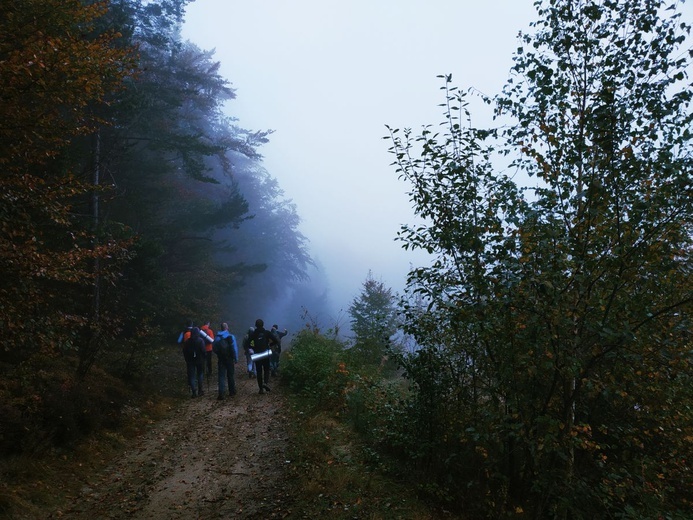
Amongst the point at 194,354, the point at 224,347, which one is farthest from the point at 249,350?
the point at 224,347

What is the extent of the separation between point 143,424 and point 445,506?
7.40 metres

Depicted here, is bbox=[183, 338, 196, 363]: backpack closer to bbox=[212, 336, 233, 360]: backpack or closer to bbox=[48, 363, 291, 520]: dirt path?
bbox=[212, 336, 233, 360]: backpack

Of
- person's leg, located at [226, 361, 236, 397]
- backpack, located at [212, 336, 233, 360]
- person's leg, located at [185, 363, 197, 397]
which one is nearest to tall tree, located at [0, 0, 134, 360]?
backpack, located at [212, 336, 233, 360]

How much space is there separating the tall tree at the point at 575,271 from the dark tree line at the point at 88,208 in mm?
6440

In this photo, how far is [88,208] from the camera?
A: 16.4 meters

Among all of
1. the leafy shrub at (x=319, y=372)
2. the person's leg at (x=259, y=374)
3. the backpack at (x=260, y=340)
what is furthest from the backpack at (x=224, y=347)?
the leafy shrub at (x=319, y=372)

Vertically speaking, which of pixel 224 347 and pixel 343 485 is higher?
pixel 224 347

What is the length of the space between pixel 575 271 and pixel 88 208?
1737 cm

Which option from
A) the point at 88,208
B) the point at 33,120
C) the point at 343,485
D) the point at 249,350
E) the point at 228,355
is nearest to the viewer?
the point at 343,485

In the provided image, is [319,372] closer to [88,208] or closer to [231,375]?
[231,375]

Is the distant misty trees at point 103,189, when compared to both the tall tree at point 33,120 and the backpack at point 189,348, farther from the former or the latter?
the backpack at point 189,348

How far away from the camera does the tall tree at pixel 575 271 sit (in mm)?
4531

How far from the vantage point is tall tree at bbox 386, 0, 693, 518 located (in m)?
4.53

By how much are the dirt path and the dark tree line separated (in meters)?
1.57
